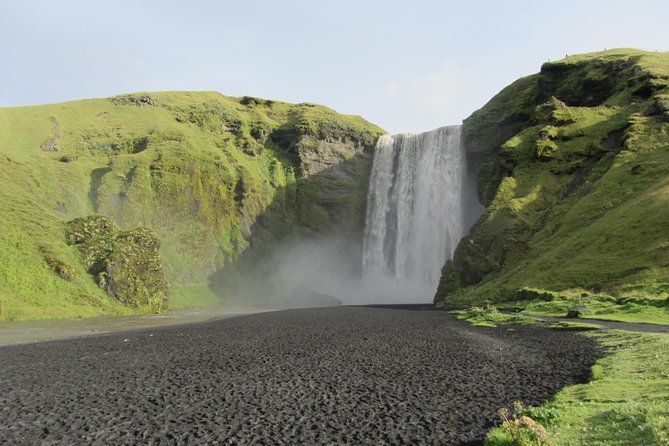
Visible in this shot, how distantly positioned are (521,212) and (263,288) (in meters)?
49.0

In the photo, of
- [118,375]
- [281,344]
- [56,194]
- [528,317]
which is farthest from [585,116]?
[56,194]

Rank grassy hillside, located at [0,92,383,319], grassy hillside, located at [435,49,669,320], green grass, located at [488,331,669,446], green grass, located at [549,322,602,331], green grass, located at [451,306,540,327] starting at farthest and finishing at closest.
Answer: grassy hillside, located at [0,92,383,319] < grassy hillside, located at [435,49,669,320] < green grass, located at [451,306,540,327] < green grass, located at [549,322,602,331] < green grass, located at [488,331,669,446]

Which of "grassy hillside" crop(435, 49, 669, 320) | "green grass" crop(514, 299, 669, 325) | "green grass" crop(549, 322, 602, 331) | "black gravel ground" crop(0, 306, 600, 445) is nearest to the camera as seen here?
"black gravel ground" crop(0, 306, 600, 445)

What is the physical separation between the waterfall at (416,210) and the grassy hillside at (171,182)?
28.3 ft

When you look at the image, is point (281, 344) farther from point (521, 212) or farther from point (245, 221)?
point (245, 221)

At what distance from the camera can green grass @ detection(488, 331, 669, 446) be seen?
273 inches

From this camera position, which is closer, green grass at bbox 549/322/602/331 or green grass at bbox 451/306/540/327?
green grass at bbox 549/322/602/331

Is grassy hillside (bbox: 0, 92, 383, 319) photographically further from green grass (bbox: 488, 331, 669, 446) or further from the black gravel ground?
green grass (bbox: 488, 331, 669, 446)

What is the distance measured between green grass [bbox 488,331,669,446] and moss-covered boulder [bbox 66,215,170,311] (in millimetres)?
49140

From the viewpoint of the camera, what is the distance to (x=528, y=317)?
28.1m

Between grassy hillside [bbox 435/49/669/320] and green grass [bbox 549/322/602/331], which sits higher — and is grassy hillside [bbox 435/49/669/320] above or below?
above

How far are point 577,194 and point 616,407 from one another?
48214 mm

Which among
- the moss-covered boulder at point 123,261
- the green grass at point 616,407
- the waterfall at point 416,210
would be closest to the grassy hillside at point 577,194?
the waterfall at point 416,210

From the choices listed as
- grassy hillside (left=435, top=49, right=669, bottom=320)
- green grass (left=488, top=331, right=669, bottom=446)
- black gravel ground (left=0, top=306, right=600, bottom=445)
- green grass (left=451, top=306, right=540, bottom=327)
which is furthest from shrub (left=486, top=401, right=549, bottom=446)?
grassy hillside (left=435, top=49, right=669, bottom=320)
